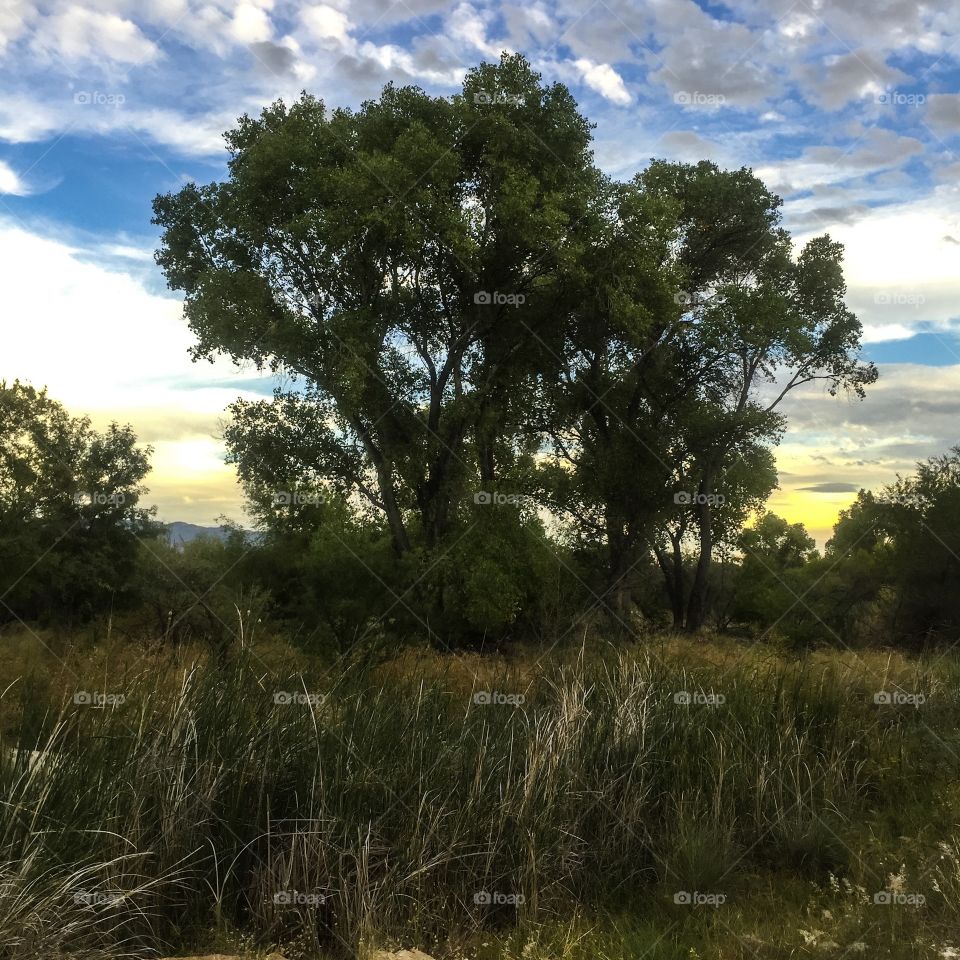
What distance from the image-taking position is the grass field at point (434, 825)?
18.9 ft

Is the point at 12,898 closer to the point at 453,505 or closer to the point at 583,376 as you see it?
the point at 453,505

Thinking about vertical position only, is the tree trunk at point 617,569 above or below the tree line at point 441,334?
below

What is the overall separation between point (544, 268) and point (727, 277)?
1252 centimetres

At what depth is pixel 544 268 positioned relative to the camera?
81.0 feet

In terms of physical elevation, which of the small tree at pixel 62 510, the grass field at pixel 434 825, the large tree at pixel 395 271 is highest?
the large tree at pixel 395 271

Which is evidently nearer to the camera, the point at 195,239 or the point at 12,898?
the point at 12,898

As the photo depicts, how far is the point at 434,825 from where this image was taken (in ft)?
21.2

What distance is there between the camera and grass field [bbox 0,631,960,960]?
575 centimetres

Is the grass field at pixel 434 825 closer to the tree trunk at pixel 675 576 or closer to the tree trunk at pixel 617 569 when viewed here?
the tree trunk at pixel 617 569

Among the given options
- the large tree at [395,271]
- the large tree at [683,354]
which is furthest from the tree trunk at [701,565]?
the large tree at [395,271]

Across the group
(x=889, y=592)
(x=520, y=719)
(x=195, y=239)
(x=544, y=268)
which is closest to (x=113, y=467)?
(x=195, y=239)

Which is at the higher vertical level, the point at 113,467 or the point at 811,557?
the point at 113,467

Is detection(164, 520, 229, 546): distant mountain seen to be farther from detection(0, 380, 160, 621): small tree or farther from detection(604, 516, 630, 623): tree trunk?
detection(604, 516, 630, 623): tree trunk

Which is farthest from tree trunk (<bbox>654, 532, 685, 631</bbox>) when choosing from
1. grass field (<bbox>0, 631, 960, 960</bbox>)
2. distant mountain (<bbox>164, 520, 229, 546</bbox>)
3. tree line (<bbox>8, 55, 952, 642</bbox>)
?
grass field (<bbox>0, 631, 960, 960</bbox>)
